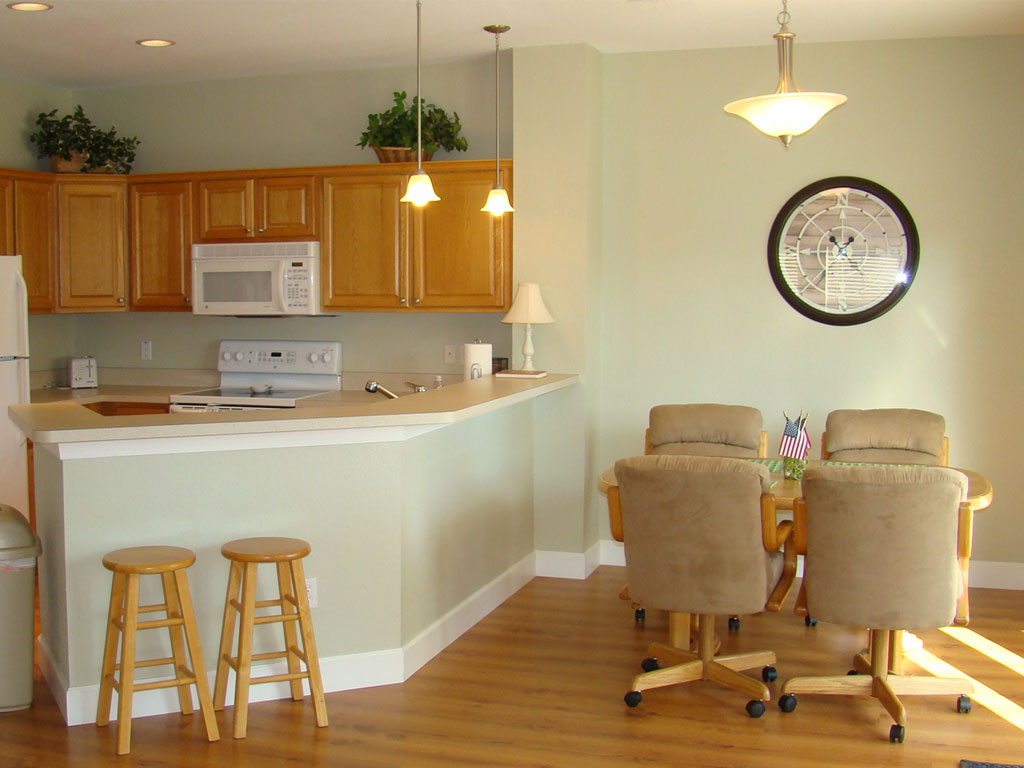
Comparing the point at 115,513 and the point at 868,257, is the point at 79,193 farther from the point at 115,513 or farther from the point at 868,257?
the point at 868,257

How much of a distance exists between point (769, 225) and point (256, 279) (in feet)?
8.57

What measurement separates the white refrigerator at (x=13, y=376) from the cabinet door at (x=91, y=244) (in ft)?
1.82

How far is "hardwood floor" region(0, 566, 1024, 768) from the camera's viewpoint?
3168 millimetres

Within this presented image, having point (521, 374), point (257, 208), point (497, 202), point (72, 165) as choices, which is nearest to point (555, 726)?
point (521, 374)

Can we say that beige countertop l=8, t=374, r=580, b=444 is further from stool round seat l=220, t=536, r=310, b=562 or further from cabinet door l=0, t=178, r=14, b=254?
cabinet door l=0, t=178, r=14, b=254

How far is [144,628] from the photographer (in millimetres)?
3105

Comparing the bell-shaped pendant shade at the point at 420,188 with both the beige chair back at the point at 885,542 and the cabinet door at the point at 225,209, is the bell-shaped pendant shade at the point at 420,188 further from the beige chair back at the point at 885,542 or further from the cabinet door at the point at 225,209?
the beige chair back at the point at 885,542

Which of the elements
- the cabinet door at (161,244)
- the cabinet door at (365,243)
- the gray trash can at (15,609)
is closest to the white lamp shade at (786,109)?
the cabinet door at (365,243)

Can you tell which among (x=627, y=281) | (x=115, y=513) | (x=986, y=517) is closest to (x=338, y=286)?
(x=627, y=281)

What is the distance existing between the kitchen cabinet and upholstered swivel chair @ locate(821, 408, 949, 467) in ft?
5.59

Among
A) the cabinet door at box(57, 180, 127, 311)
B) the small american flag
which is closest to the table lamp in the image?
the small american flag

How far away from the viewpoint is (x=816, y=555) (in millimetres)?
3357

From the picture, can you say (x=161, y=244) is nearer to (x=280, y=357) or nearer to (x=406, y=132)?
(x=280, y=357)

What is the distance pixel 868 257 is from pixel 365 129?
266 cm
